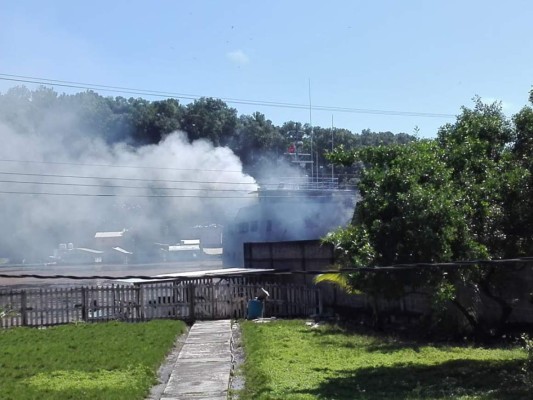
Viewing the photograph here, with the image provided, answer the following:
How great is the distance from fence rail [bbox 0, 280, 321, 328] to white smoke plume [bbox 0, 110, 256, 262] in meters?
16.8

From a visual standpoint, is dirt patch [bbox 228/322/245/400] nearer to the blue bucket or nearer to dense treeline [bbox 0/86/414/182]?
the blue bucket

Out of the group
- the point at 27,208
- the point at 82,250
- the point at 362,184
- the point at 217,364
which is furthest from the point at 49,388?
the point at 82,250

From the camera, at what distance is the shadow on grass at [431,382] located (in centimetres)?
995

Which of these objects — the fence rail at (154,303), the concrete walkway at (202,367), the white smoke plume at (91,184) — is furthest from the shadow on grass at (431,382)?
the white smoke plume at (91,184)

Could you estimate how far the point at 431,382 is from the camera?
10914mm

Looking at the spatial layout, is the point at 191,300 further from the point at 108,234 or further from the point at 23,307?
the point at 108,234

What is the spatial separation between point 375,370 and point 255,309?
1013 cm

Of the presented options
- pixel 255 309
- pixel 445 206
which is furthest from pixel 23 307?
pixel 445 206

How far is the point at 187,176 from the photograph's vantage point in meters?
44.3

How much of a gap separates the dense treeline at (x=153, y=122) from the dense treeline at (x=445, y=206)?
71.5 ft

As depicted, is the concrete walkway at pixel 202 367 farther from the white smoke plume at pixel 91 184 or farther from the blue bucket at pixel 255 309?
the white smoke plume at pixel 91 184

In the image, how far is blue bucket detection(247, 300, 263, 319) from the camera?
22.1 m

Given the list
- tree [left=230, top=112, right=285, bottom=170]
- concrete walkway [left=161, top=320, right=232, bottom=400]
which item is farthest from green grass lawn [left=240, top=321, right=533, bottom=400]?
tree [left=230, top=112, right=285, bottom=170]

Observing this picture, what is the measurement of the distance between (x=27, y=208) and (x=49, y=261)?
6119mm
